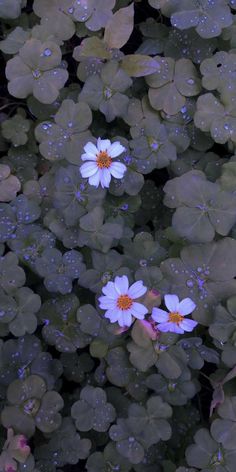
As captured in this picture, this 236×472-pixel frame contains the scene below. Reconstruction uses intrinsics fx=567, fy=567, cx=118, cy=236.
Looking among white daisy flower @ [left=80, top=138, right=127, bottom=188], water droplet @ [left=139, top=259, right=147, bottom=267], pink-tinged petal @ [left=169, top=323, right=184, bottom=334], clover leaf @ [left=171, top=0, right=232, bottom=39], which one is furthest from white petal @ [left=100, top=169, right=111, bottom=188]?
clover leaf @ [left=171, top=0, right=232, bottom=39]

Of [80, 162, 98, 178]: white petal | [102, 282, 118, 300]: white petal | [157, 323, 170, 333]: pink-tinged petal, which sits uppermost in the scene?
[80, 162, 98, 178]: white petal

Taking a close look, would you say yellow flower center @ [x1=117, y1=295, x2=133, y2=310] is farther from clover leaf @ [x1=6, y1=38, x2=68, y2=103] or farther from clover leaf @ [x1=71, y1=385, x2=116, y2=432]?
clover leaf @ [x1=6, y1=38, x2=68, y2=103]

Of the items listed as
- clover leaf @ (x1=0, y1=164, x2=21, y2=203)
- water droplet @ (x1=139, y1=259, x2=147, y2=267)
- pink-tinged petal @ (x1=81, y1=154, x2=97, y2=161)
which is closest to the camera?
pink-tinged petal @ (x1=81, y1=154, x2=97, y2=161)

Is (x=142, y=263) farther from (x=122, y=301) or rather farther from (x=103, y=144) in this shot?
(x=103, y=144)

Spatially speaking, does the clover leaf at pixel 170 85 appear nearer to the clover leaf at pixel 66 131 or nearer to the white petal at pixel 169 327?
the clover leaf at pixel 66 131

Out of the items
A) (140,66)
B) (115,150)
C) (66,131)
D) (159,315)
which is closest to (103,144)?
(115,150)

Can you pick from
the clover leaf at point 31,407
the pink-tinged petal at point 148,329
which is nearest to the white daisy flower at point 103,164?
the pink-tinged petal at point 148,329
